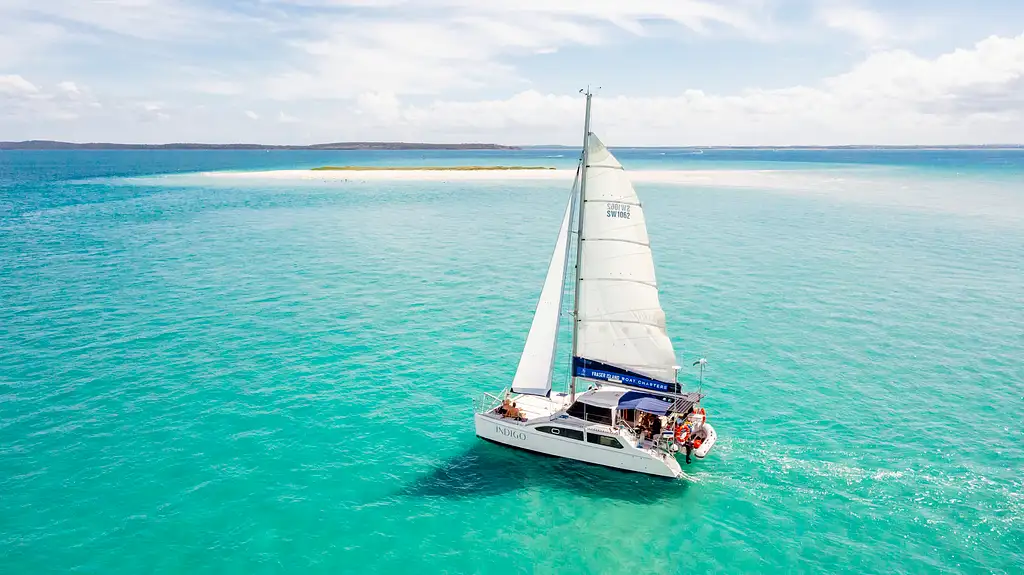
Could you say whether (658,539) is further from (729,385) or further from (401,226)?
(401,226)

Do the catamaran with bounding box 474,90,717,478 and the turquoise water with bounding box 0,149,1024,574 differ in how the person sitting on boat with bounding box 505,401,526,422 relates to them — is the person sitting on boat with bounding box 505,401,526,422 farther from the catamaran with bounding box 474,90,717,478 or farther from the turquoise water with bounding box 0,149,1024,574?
the turquoise water with bounding box 0,149,1024,574

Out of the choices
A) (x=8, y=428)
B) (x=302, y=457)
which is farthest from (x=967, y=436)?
(x=8, y=428)

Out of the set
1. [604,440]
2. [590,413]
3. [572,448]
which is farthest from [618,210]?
[572,448]

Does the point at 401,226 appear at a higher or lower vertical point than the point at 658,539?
higher

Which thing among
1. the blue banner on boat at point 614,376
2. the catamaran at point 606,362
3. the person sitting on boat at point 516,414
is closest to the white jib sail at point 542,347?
the catamaran at point 606,362

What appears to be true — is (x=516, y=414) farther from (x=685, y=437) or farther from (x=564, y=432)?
(x=685, y=437)

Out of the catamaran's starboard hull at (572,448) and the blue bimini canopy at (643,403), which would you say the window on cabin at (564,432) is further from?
the blue bimini canopy at (643,403)

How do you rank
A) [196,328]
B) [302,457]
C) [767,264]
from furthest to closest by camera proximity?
[767,264] → [196,328] → [302,457]
